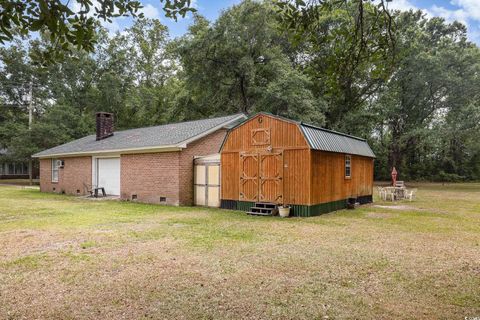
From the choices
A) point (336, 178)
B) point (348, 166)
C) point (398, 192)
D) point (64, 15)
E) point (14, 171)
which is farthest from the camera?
point (14, 171)

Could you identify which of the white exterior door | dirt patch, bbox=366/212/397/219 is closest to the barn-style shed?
the white exterior door

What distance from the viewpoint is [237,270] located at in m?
5.08

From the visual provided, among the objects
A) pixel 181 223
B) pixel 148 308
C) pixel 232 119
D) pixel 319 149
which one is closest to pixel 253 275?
pixel 148 308

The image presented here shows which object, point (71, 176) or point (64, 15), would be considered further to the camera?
point (71, 176)

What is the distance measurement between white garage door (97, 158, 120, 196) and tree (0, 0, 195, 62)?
14265 mm

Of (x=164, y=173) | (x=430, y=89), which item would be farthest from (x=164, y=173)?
(x=430, y=89)

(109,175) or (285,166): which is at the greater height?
(285,166)

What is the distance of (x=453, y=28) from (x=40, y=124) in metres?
37.5

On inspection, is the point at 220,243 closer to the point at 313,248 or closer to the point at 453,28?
the point at 313,248

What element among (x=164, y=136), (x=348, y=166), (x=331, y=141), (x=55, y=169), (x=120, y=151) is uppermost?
(x=164, y=136)

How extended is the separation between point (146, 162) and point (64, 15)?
12.4 meters

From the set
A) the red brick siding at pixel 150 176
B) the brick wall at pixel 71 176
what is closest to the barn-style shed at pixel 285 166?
the red brick siding at pixel 150 176

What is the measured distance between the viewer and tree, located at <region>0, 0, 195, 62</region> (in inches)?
100

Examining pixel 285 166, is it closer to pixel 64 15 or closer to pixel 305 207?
pixel 305 207
